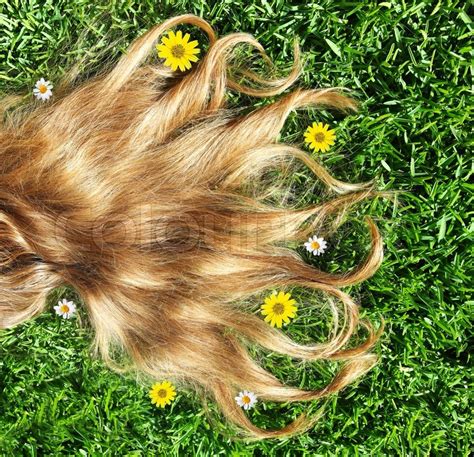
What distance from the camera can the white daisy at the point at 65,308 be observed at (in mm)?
2227

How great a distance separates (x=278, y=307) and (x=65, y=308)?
81 centimetres

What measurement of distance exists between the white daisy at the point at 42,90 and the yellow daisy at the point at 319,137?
0.99m

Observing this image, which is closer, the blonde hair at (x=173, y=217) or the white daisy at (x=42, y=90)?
the blonde hair at (x=173, y=217)

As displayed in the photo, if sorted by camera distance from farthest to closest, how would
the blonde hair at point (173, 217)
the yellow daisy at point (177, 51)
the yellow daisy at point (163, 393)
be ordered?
1. the yellow daisy at point (163, 393)
2. the yellow daisy at point (177, 51)
3. the blonde hair at point (173, 217)

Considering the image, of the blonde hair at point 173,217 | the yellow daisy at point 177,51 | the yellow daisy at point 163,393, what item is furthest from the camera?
the yellow daisy at point 163,393

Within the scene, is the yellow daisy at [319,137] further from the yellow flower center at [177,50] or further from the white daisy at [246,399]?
the white daisy at [246,399]

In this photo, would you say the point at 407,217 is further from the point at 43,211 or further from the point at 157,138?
the point at 43,211

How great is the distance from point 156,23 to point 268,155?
66cm

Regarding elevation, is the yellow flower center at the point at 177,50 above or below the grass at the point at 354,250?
above

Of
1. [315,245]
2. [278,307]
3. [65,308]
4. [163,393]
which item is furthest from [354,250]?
[65,308]

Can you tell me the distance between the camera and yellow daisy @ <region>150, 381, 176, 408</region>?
7.36ft

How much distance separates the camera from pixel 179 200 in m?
2.05

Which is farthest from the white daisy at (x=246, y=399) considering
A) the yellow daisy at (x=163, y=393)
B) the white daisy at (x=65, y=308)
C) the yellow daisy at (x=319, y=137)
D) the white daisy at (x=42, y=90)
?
the white daisy at (x=42, y=90)

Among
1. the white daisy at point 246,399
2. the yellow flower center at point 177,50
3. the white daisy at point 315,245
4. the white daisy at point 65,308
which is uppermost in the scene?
the yellow flower center at point 177,50
